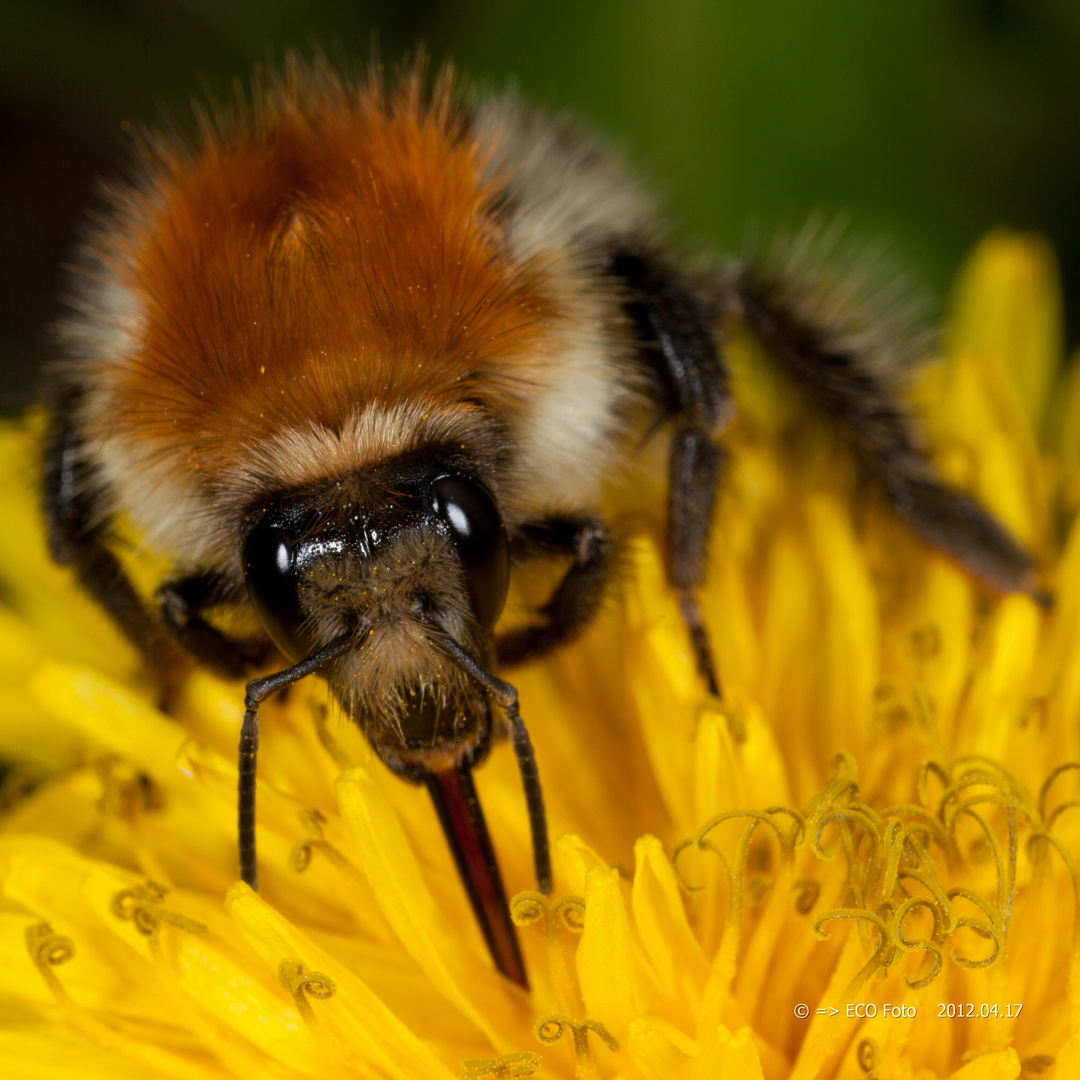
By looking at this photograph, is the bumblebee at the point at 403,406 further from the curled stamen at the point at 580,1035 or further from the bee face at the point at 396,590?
the curled stamen at the point at 580,1035

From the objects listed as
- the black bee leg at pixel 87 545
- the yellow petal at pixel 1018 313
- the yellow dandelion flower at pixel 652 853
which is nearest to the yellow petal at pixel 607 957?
the yellow dandelion flower at pixel 652 853

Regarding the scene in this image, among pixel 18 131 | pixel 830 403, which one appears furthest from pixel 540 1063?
pixel 18 131

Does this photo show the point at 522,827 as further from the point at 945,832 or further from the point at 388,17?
the point at 388,17

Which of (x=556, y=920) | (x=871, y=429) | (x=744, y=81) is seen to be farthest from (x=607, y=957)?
(x=744, y=81)

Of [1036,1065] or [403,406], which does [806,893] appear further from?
[403,406]

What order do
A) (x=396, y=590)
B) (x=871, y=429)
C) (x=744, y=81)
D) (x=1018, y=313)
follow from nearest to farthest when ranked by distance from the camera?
(x=396, y=590), (x=871, y=429), (x=1018, y=313), (x=744, y=81)
